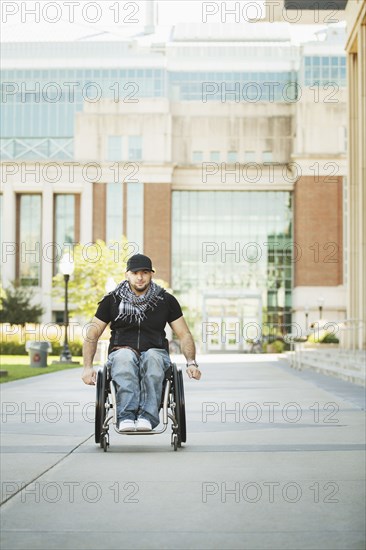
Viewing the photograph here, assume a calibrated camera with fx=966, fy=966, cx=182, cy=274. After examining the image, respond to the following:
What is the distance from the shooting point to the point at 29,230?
7619 centimetres

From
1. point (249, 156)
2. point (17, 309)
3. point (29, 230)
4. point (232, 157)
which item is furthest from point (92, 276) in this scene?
point (249, 156)

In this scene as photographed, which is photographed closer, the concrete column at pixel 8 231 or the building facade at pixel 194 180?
the building facade at pixel 194 180

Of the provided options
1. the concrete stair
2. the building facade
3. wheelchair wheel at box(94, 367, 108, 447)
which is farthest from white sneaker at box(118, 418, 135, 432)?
the building facade

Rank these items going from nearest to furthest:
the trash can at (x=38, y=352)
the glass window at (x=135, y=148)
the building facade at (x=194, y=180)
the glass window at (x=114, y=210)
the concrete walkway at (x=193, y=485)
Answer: the concrete walkway at (x=193, y=485)
the trash can at (x=38, y=352)
the building facade at (x=194, y=180)
the glass window at (x=114, y=210)
the glass window at (x=135, y=148)

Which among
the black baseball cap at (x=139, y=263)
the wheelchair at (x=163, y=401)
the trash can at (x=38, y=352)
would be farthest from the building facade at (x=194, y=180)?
the black baseball cap at (x=139, y=263)

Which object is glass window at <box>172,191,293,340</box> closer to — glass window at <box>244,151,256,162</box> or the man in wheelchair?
glass window at <box>244,151,256,162</box>

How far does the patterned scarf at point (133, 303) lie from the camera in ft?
26.0

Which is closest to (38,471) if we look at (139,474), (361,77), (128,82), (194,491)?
(139,474)

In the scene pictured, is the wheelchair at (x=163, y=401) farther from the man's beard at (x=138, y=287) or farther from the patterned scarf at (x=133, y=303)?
the man's beard at (x=138, y=287)

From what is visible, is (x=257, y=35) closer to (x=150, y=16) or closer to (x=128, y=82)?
(x=150, y=16)

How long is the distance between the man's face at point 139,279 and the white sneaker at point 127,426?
107 centimetres

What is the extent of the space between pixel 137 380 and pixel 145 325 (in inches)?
18.1

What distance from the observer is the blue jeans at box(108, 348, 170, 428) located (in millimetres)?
7898

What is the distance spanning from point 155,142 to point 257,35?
63.2 feet
